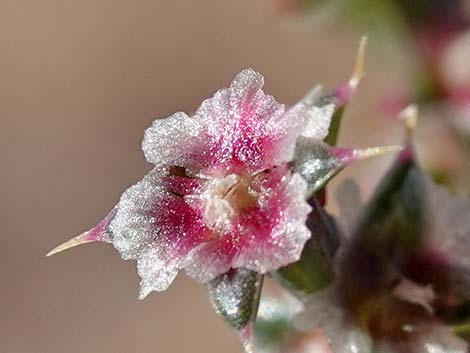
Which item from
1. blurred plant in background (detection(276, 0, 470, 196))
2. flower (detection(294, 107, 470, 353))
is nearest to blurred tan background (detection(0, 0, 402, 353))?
blurred plant in background (detection(276, 0, 470, 196))

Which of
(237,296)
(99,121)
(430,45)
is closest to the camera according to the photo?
(237,296)

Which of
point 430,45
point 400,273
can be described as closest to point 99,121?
point 430,45

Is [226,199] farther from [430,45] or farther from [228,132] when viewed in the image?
[430,45]

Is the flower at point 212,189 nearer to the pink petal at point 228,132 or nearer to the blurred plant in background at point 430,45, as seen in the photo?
the pink petal at point 228,132

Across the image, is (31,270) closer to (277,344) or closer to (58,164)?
(58,164)

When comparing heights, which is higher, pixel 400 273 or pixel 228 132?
pixel 228 132

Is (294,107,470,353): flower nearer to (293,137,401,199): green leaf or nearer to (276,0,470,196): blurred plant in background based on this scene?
(293,137,401,199): green leaf

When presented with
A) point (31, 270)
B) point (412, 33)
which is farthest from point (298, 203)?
point (31, 270)

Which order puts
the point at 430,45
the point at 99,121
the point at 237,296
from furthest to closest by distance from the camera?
1. the point at 99,121
2. the point at 430,45
3. the point at 237,296
